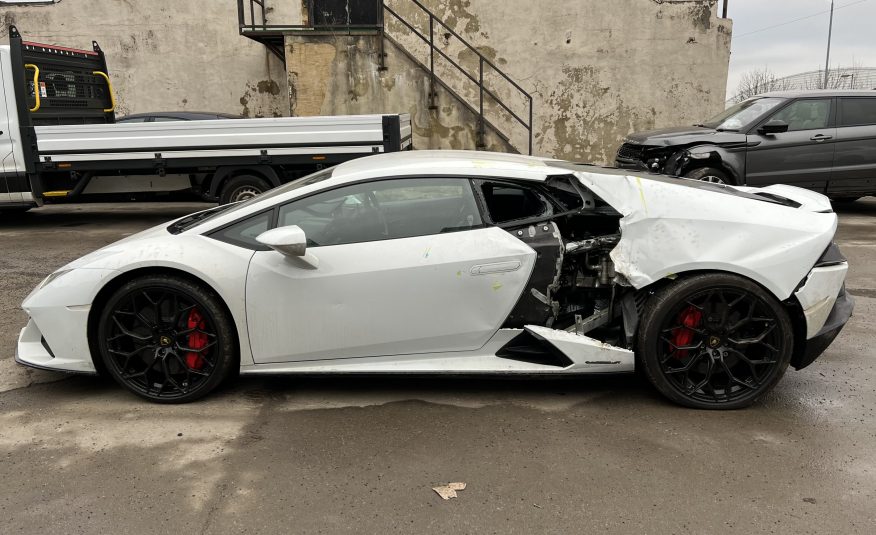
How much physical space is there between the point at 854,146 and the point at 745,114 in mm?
1535

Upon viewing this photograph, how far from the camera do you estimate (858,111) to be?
941cm

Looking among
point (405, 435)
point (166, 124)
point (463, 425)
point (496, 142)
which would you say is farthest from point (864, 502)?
point (496, 142)

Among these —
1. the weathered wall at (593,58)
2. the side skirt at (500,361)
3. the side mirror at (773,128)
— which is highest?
the weathered wall at (593,58)

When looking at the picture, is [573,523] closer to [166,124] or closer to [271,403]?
[271,403]

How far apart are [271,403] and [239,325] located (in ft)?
1.61

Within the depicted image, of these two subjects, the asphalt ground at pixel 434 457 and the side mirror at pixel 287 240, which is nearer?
the asphalt ground at pixel 434 457

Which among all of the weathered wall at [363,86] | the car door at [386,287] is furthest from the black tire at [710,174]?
the car door at [386,287]

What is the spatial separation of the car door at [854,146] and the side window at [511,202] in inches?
299

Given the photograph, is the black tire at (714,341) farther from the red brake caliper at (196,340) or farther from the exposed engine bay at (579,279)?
the red brake caliper at (196,340)

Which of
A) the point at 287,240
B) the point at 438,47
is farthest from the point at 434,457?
the point at 438,47

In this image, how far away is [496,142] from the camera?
11.8 meters

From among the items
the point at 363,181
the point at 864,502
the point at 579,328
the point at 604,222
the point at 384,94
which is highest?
the point at 384,94

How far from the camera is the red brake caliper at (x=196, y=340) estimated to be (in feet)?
12.0

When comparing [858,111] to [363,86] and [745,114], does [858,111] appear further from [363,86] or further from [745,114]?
[363,86]
